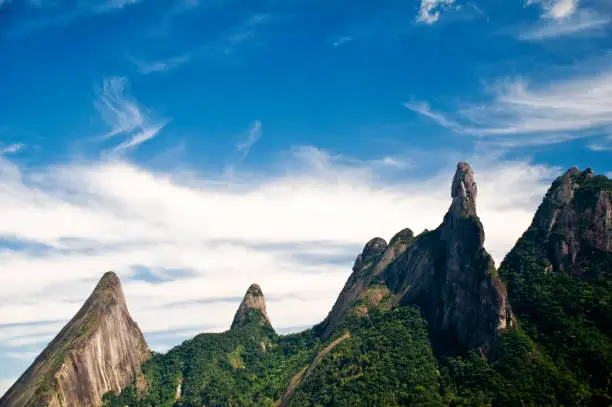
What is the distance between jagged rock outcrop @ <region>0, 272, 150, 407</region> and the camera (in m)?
133

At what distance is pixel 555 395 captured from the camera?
99.1 meters

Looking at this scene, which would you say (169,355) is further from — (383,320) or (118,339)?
(383,320)

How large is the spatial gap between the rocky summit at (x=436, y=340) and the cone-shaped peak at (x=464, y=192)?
0.35 metres

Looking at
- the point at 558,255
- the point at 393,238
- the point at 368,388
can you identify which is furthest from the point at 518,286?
the point at 393,238

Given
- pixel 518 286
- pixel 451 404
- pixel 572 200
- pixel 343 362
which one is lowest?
pixel 451 404

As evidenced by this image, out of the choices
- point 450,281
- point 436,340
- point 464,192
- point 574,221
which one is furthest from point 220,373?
point 574,221

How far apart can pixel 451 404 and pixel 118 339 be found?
105m

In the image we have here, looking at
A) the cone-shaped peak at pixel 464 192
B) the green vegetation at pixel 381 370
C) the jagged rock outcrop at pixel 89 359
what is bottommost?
the green vegetation at pixel 381 370

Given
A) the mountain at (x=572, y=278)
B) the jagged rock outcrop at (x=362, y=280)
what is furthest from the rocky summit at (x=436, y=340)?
the jagged rock outcrop at (x=362, y=280)

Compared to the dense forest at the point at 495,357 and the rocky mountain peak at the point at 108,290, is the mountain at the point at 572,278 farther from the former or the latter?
the rocky mountain peak at the point at 108,290

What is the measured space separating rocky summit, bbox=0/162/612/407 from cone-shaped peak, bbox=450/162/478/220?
1.13 ft

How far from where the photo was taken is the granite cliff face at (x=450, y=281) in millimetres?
123875

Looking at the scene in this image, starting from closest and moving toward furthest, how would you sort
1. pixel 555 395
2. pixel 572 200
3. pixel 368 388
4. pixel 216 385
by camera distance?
pixel 555 395, pixel 368 388, pixel 572 200, pixel 216 385

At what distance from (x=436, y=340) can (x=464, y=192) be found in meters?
41.1
